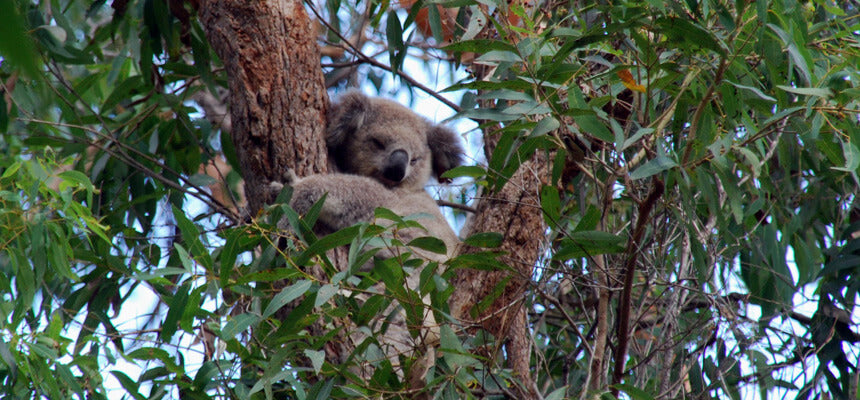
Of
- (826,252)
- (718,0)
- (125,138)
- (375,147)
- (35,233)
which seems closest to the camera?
(718,0)

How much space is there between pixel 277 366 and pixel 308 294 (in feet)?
0.53

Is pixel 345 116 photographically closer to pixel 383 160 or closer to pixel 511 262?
pixel 383 160

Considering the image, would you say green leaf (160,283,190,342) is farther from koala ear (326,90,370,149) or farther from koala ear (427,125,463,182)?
koala ear (427,125,463,182)

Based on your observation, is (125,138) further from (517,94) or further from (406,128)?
(517,94)

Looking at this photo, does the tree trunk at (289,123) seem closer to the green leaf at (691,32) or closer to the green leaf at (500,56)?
the green leaf at (500,56)

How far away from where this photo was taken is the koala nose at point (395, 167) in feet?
9.91

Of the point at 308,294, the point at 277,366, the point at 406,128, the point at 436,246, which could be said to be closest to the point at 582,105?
the point at 436,246

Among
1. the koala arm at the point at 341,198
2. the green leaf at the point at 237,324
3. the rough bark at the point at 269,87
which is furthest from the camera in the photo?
the koala arm at the point at 341,198

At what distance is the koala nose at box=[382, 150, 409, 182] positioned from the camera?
3.02 meters

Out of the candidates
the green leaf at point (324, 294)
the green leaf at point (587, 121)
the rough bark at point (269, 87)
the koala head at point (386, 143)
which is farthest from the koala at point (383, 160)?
the green leaf at point (587, 121)

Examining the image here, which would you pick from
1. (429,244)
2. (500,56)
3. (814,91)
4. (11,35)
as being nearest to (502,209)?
(429,244)

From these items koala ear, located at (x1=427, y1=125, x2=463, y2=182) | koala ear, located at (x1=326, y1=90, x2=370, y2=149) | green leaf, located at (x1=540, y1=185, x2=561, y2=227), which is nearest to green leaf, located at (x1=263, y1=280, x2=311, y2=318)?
green leaf, located at (x1=540, y1=185, x2=561, y2=227)

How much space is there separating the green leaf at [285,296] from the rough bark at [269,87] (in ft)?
2.13

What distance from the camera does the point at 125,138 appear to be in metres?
2.82
